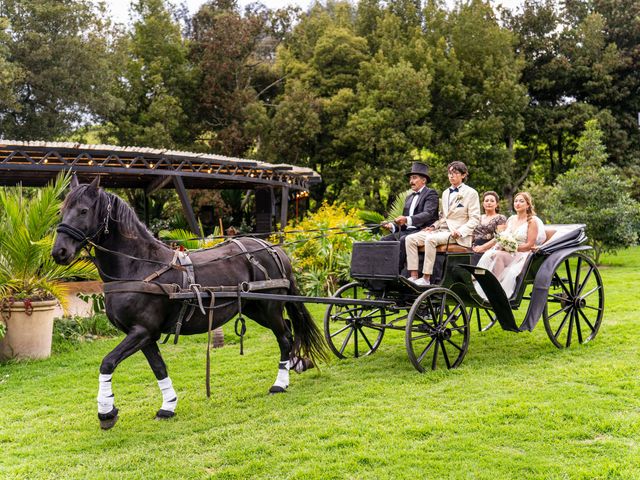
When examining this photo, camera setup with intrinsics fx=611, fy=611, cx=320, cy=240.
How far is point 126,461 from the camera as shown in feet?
14.4

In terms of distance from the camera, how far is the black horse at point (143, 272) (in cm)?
482

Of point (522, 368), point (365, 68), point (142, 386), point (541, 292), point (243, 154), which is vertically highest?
point (365, 68)

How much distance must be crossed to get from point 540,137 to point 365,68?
931 cm

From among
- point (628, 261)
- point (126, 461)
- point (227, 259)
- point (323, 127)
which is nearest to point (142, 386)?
point (227, 259)

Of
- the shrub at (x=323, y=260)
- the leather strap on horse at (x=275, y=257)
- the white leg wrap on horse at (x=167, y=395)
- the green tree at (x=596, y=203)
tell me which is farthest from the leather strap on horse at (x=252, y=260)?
the green tree at (x=596, y=203)

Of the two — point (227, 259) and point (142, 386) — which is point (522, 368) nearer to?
point (227, 259)

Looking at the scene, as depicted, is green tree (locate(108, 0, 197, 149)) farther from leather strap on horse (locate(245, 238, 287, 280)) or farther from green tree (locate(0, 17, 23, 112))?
leather strap on horse (locate(245, 238, 287, 280))

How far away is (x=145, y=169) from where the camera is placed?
14539 mm

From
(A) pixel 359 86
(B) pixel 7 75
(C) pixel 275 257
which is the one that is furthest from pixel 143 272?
(A) pixel 359 86

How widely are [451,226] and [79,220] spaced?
3954mm

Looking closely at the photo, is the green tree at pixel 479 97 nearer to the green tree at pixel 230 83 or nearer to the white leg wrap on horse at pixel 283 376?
the green tree at pixel 230 83

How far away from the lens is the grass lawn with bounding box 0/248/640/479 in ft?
13.5

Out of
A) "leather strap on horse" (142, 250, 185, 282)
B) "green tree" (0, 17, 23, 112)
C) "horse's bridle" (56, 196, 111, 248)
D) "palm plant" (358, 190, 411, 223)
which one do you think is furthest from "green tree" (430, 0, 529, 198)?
"horse's bridle" (56, 196, 111, 248)

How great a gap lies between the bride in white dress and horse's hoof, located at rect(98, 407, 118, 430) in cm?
415
